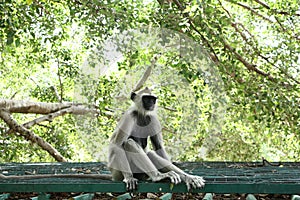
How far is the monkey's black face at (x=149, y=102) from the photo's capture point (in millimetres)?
2861

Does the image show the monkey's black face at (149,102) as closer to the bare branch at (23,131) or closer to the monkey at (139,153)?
the monkey at (139,153)

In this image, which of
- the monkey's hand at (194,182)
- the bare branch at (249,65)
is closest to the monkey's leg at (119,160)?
the monkey's hand at (194,182)

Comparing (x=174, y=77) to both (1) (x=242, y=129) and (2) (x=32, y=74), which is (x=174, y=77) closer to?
(1) (x=242, y=129)

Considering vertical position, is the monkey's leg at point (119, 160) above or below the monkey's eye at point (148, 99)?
below

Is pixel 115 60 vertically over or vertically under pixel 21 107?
over

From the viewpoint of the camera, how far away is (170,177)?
9.65 feet

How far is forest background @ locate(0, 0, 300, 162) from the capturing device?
2.63m

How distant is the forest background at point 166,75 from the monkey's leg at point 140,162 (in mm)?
150

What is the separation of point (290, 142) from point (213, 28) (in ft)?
15.4

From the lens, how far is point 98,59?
262 cm

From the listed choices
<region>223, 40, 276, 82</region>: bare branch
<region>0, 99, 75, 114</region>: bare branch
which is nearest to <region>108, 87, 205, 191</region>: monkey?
<region>223, 40, 276, 82</region>: bare branch

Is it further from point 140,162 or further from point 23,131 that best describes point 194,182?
point 23,131

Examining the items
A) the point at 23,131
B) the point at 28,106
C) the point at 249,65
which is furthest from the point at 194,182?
the point at 23,131

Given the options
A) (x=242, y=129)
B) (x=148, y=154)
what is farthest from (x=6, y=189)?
(x=242, y=129)
